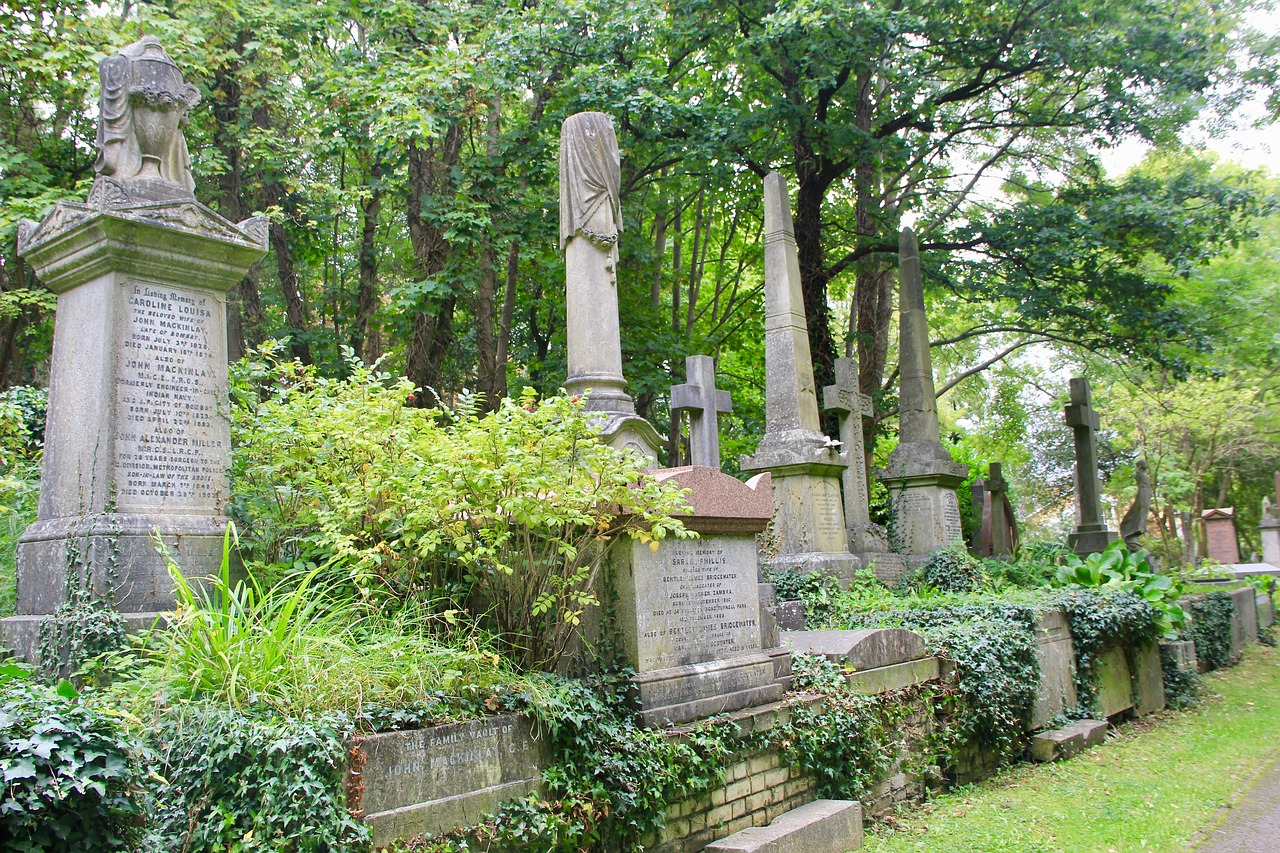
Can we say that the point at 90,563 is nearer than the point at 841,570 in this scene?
Yes

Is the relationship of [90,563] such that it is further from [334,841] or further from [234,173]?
[234,173]

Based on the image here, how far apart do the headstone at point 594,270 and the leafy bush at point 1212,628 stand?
30.6 ft

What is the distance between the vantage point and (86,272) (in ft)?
18.2

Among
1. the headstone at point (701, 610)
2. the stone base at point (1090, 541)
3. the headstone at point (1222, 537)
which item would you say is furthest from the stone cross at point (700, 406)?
the headstone at point (1222, 537)

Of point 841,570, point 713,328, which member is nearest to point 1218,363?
point 713,328

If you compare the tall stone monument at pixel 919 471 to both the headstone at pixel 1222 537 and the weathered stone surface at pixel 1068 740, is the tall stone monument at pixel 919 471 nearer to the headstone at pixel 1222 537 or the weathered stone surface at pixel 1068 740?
the weathered stone surface at pixel 1068 740

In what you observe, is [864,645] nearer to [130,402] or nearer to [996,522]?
[130,402]

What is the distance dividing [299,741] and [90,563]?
233cm

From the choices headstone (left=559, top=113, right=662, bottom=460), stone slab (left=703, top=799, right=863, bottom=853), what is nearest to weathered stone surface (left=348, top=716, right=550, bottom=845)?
stone slab (left=703, top=799, right=863, bottom=853)

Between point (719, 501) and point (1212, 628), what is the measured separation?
11.8 m

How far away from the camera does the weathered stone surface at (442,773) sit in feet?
12.3

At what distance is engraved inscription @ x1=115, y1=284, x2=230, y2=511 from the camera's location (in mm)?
5422

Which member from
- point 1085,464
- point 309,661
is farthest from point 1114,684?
point 309,661

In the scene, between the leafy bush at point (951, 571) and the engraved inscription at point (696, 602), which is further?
the leafy bush at point (951, 571)
